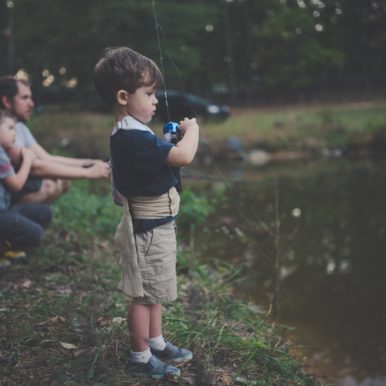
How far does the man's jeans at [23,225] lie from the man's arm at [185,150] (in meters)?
1.69

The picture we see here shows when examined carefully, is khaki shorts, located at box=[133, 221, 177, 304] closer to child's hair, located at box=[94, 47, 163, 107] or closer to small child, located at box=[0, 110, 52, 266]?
child's hair, located at box=[94, 47, 163, 107]

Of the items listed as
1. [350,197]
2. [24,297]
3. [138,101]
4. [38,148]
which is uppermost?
[138,101]

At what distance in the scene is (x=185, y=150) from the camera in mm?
1996

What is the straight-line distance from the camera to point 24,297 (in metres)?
2.96

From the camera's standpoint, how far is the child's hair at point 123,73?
6.41ft

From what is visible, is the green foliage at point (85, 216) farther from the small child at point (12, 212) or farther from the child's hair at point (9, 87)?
the child's hair at point (9, 87)

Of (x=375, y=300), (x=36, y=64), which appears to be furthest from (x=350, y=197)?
(x=36, y=64)

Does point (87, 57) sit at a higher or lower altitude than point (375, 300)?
higher

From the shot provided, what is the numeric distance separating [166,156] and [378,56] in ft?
75.2

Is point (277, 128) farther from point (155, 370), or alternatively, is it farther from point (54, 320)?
point (155, 370)

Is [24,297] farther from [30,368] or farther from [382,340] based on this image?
[382,340]

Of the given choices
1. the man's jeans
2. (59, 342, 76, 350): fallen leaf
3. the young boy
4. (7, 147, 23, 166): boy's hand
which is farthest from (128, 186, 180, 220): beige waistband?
(7, 147, 23, 166): boy's hand

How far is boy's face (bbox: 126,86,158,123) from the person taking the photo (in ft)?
6.57

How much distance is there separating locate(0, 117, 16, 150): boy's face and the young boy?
5.05 feet
